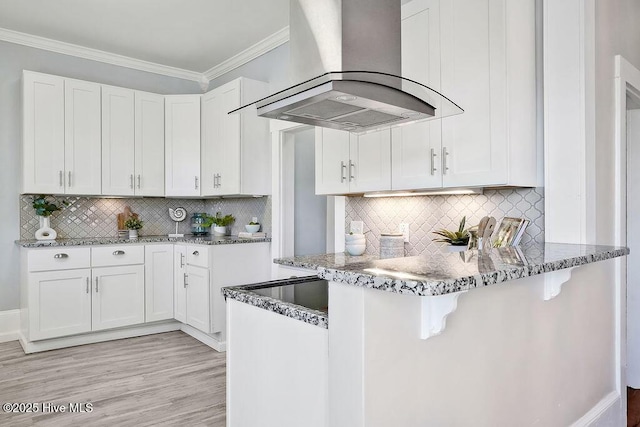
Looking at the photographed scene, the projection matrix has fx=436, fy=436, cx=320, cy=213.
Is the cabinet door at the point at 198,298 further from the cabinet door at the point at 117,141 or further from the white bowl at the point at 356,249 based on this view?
the white bowl at the point at 356,249

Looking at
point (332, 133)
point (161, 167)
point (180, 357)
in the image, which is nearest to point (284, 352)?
point (332, 133)

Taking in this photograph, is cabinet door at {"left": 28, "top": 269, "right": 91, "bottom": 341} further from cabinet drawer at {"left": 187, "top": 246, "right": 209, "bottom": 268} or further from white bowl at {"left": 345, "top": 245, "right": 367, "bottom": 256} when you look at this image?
white bowl at {"left": 345, "top": 245, "right": 367, "bottom": 256}

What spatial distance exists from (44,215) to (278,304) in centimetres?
356

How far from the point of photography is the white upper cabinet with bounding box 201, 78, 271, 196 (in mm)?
4074

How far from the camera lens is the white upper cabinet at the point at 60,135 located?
3.87 m

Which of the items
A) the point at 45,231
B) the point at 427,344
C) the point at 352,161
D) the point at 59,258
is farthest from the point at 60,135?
the point at 427,344

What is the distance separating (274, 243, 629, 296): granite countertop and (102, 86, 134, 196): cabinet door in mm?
3661

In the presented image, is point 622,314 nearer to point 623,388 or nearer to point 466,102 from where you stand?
point 623,388

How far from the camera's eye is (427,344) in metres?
1.31

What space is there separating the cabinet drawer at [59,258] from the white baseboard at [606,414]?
3.82 meters

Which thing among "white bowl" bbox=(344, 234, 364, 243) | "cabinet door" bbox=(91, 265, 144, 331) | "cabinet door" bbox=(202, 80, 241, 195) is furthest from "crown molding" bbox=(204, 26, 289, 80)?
"cabinet door" bbox=(91, 265, 144, 331)

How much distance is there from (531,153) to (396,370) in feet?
5.17

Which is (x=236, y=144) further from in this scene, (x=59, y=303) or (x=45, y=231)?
(x=59, y=303)

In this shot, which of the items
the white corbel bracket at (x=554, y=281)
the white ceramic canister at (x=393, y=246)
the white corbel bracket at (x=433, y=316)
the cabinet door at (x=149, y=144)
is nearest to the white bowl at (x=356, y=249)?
the white ceramic canister at (x=393, y=246)
